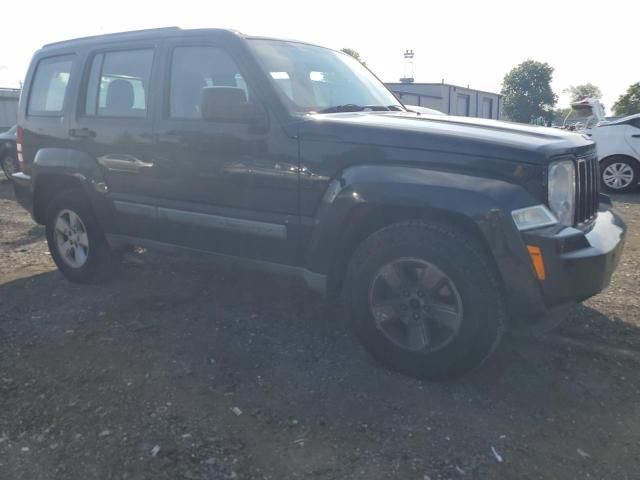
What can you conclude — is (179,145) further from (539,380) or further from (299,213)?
(539,380)

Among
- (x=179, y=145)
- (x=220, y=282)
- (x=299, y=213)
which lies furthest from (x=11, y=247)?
(x=299, y=213)

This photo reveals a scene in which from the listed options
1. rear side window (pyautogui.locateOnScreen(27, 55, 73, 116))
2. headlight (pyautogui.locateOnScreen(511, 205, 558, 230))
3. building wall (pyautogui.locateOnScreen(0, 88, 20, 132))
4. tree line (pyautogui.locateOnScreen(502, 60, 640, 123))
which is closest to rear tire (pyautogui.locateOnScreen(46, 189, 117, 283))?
rear side window (pyautogui.locateOnScreen(27, 55, 73, 116))

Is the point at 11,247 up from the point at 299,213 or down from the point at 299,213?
down

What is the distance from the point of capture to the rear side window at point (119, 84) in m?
4.28

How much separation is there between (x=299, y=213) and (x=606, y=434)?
2030mm

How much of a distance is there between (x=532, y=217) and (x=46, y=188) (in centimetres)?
417

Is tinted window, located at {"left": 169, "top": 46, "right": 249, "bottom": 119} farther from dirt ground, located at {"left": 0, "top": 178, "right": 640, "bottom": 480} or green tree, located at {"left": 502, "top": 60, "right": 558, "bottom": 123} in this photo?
green tree, located at {"left": 502, "top": 60, "right": 558, "bottom": 123}

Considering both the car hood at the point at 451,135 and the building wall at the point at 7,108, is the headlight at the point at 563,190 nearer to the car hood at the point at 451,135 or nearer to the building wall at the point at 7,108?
the car hood at the point at 451,135

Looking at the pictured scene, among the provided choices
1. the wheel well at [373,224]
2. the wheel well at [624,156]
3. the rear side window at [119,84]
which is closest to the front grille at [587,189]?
the wheel well at [373,224]

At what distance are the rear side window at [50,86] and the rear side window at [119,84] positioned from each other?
0.38 metres

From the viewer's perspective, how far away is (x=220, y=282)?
5.03m

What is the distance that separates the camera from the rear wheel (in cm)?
1014

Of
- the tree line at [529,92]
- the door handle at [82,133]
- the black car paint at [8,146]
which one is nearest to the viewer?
the door handle at [82,133]

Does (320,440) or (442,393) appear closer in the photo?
(320,440)
